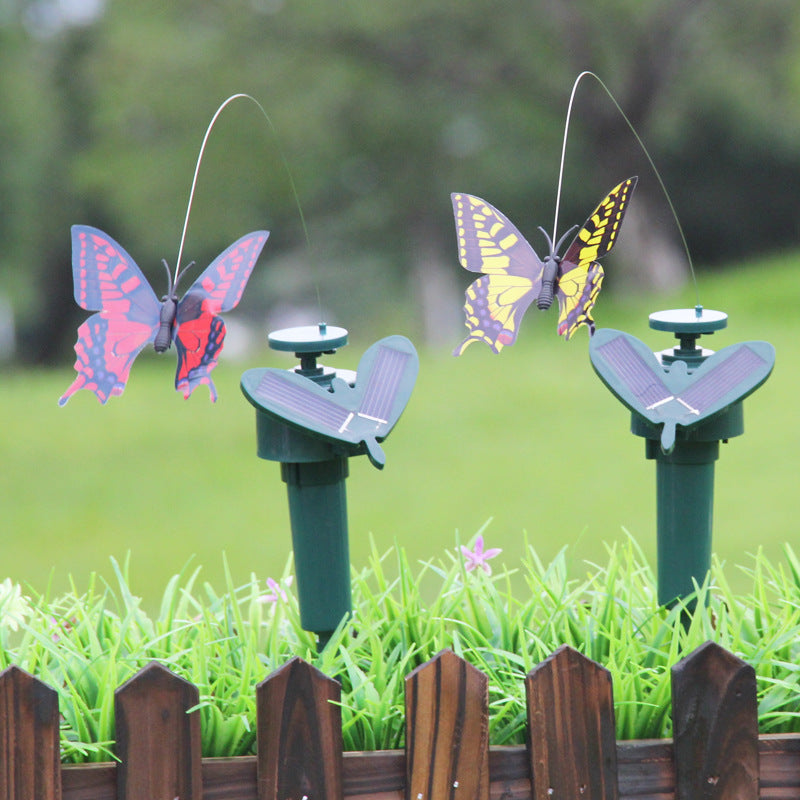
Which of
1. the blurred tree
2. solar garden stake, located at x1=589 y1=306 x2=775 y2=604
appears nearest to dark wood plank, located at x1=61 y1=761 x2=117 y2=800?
solar garden stake, located at x1=589 y1=306 x2=775 y2=604

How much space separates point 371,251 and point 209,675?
16.1 metres

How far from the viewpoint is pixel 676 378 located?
172cm

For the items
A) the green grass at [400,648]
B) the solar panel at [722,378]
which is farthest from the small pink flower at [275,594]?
the solar panel at [722,378]

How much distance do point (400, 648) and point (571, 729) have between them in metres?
0.40

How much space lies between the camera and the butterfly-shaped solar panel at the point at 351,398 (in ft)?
5.29

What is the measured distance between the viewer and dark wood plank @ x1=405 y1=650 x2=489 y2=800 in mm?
1457

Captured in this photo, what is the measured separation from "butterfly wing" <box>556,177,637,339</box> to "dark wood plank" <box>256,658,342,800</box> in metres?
0.66

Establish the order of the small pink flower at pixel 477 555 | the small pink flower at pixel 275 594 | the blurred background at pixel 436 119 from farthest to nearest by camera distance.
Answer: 1. the blurred background at pixel 436 119
2. the small pink flower at pixel 477 555
3. the small pink flower at pixel 275 594

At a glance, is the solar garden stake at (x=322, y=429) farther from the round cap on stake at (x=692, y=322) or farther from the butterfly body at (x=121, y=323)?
the round cap on stake at (x=692, y=322)

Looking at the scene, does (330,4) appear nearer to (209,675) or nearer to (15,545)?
(15,545)

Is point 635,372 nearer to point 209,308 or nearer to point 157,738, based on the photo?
point 209,308

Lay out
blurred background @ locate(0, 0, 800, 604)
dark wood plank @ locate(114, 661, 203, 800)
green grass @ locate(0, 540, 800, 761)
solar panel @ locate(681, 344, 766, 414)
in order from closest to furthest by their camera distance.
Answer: dark wood plank @ locate(114, 661, 203, 800) < green grass @ locate(0, 540, 800, 761) < solar panel @ locate(681, 344, 766, 414) < blurred background @ locate(0, 0, 800, 604)

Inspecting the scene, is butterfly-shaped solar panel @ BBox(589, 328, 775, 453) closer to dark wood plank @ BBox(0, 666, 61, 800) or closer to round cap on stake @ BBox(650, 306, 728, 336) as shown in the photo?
round cap on stake @ BBox(650, 306, 728, 336)

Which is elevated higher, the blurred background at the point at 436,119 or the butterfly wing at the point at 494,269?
the blurred background at the point at 436,119
